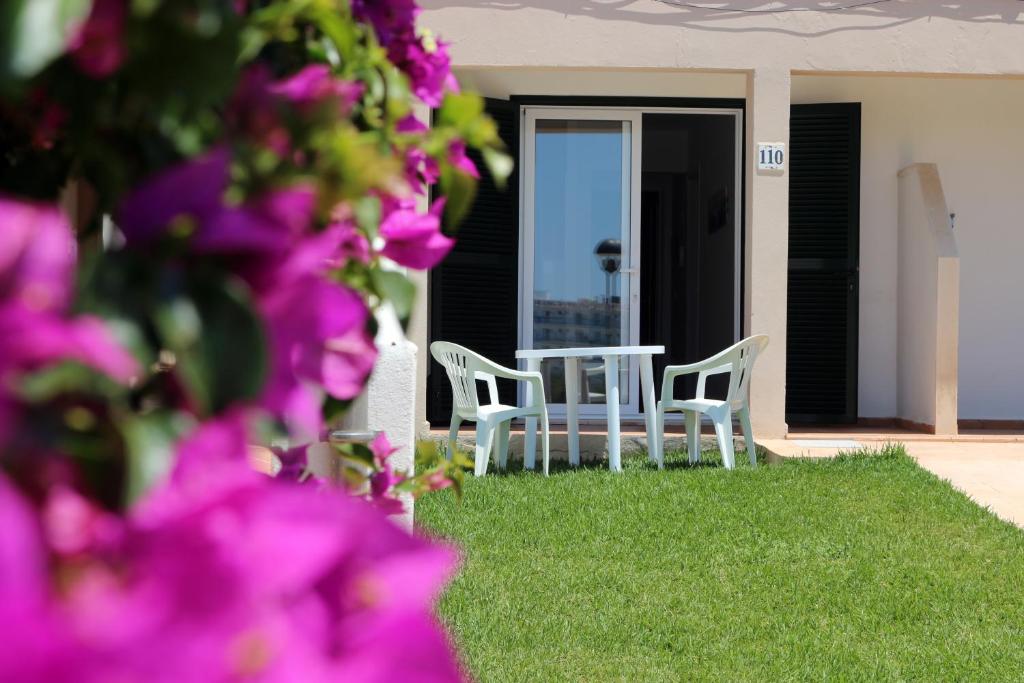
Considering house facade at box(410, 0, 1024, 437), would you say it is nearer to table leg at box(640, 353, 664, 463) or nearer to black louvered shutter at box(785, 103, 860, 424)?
black louvered shutter at box(785, 103, 860, 424)

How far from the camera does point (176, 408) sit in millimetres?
423

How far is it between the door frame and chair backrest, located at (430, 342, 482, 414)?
71.9 inches

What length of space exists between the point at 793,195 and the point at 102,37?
885cm

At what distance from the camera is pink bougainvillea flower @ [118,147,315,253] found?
0.39 metres

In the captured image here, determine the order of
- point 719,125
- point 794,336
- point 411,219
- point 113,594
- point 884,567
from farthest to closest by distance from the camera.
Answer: point 719,125, point 794,336, point 884,567, point 411,219, point 113,594

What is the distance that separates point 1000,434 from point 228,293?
888cm

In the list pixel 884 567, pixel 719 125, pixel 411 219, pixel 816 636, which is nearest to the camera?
pixel 411 219

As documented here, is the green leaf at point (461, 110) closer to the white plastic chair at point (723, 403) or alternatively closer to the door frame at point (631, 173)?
the white plastic chair at point (723, 403)

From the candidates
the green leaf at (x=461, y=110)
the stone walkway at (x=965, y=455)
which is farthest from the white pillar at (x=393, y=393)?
the stone walkway at (x=965, y=455)

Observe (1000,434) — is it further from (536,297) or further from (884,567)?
(884,567)

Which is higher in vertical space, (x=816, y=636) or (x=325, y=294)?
(x=325, y=294)

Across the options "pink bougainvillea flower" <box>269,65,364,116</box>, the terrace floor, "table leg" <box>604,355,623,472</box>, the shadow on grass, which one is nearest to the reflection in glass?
the terrace floor

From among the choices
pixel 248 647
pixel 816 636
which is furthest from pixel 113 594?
pixel 816 636

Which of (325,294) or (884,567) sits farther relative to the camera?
(884,567)
